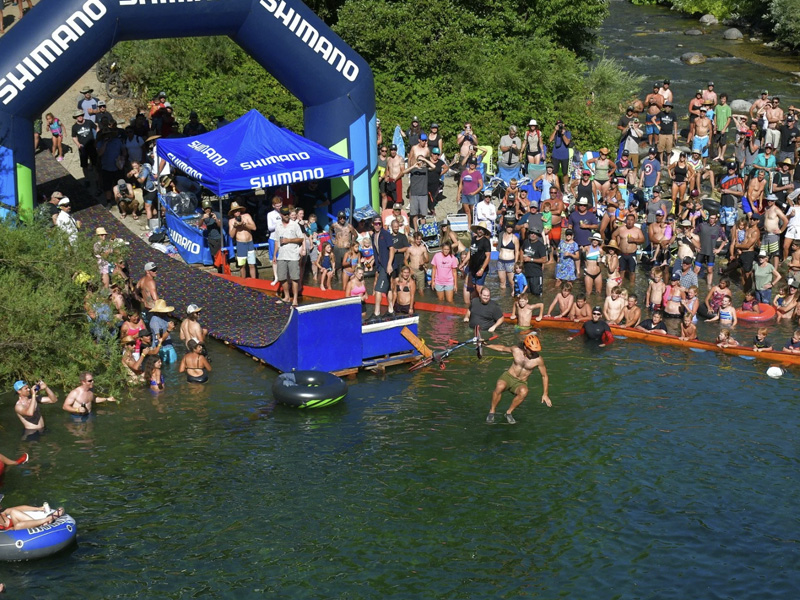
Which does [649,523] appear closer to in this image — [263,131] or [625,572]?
[625,572]

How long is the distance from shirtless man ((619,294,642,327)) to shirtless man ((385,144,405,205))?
275 inches

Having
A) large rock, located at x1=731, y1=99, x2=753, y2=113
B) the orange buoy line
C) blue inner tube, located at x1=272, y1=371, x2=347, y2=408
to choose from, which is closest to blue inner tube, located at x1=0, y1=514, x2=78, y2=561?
blue inner tube, located at x1=272, y1=371, x2=347, y2=408

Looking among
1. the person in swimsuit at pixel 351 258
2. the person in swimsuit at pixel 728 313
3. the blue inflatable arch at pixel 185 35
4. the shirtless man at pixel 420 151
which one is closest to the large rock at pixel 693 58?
the shirtless man at pixel 420 151

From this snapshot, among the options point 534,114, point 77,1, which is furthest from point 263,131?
point 534,114

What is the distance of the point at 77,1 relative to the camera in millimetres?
22781

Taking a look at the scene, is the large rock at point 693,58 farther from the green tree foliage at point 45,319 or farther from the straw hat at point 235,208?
the green tree foliage at point 45,319

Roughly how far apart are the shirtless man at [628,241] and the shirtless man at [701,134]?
6340mm

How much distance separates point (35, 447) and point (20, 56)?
28.8 feet

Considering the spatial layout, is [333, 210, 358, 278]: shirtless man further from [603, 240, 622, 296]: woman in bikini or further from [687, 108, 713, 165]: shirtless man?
[687, 108, 713, 165]: shirtless man

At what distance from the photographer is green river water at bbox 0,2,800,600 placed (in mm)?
14188

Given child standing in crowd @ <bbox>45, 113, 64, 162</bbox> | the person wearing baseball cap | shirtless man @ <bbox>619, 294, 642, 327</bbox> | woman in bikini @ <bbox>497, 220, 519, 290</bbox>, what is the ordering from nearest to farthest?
the person wearing baseball cap
shirtless man @ <bbox>619, 294, 642, 327</bbox>
woman in bikini @ <bbox>497, 220, 519, 290</bbox>
child standing in crowd @ <bbox>45, 113, 64, 162</bbox>

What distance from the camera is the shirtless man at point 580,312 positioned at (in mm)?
22234

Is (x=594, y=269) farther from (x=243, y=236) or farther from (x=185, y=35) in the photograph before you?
(x=185, y=35)

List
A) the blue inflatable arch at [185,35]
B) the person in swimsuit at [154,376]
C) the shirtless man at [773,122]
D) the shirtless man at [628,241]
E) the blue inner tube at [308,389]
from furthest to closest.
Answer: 1. the shirtless man at [773,122]
2. the shirtless man at [628,241]
3. the blue inflatable arch at [185,35]
4. the person in swimsuit at [154,376]
5. the blue inner tube at [308,389]
